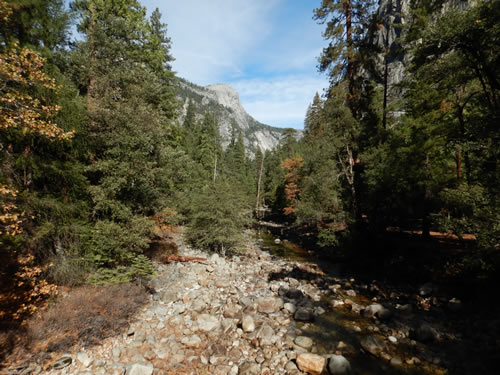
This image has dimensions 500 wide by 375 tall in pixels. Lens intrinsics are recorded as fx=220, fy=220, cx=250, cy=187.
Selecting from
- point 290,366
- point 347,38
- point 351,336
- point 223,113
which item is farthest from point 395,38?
point 223,113

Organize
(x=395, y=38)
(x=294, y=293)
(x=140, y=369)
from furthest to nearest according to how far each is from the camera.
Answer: (x=395, y=38) < (x=294, y=293) < (x=140, y=369)

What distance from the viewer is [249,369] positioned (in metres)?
5.55

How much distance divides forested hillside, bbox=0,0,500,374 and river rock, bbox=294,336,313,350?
216 inches

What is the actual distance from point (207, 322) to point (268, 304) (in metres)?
2.60

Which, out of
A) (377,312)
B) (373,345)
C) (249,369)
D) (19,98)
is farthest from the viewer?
(377,312)

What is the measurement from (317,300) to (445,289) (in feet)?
17.0

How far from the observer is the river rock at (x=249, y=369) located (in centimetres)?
548

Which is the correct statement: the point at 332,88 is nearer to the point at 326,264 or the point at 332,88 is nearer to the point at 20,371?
the point at 326,264

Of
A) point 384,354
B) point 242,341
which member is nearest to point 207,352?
point 242,341

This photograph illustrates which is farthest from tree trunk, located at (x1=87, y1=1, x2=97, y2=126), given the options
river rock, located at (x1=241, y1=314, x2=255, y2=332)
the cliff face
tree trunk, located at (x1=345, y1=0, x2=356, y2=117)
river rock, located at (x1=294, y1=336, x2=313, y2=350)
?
the cliff face

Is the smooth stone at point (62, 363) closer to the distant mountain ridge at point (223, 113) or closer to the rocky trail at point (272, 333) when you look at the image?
the rocky trail at point (272, 333)

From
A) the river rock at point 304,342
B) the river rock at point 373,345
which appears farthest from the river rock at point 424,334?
the river rock at point 304,342

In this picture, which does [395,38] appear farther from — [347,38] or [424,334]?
[424,334]

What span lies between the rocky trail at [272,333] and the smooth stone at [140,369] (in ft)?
0.07
